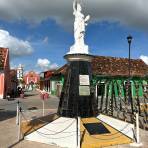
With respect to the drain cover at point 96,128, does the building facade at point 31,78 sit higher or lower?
higher

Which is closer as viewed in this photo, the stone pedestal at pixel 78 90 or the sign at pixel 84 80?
the stone pedestal at pixel 78 90

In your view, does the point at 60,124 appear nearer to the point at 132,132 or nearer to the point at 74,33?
the point at 132,132

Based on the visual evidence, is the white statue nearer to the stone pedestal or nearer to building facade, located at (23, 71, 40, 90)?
the stone pedestal

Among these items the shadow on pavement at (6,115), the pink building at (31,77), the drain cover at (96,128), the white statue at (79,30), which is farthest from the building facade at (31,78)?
the drain cover at (96,128)

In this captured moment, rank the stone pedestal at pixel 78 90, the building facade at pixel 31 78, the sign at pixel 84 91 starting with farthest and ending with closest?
the building facade at pixel 31 78 → the sign at pixel 84 91 → the stone pedestal at pixel 78 90

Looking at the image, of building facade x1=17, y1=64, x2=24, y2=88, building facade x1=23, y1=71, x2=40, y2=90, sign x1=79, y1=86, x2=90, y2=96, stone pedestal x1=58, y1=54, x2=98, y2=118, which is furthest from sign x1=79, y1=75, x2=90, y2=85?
building facade x1=23, y1=71, x2=40, y2=90

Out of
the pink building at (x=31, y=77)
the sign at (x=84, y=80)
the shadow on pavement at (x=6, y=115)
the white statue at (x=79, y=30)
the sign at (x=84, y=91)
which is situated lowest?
the shadow on pavement at (x=6, y=115)

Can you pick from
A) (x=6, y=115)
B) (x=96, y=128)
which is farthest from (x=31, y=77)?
(x=96, y=128)

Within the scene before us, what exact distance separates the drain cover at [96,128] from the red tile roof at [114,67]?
2392cm

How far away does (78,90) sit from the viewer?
1267 cm

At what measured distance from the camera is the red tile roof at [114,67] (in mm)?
37044

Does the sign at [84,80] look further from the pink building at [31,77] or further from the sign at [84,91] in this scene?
the pink building at [31,77]

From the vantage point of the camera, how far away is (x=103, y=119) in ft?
41.6

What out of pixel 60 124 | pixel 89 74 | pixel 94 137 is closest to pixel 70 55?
pixel 89 74
